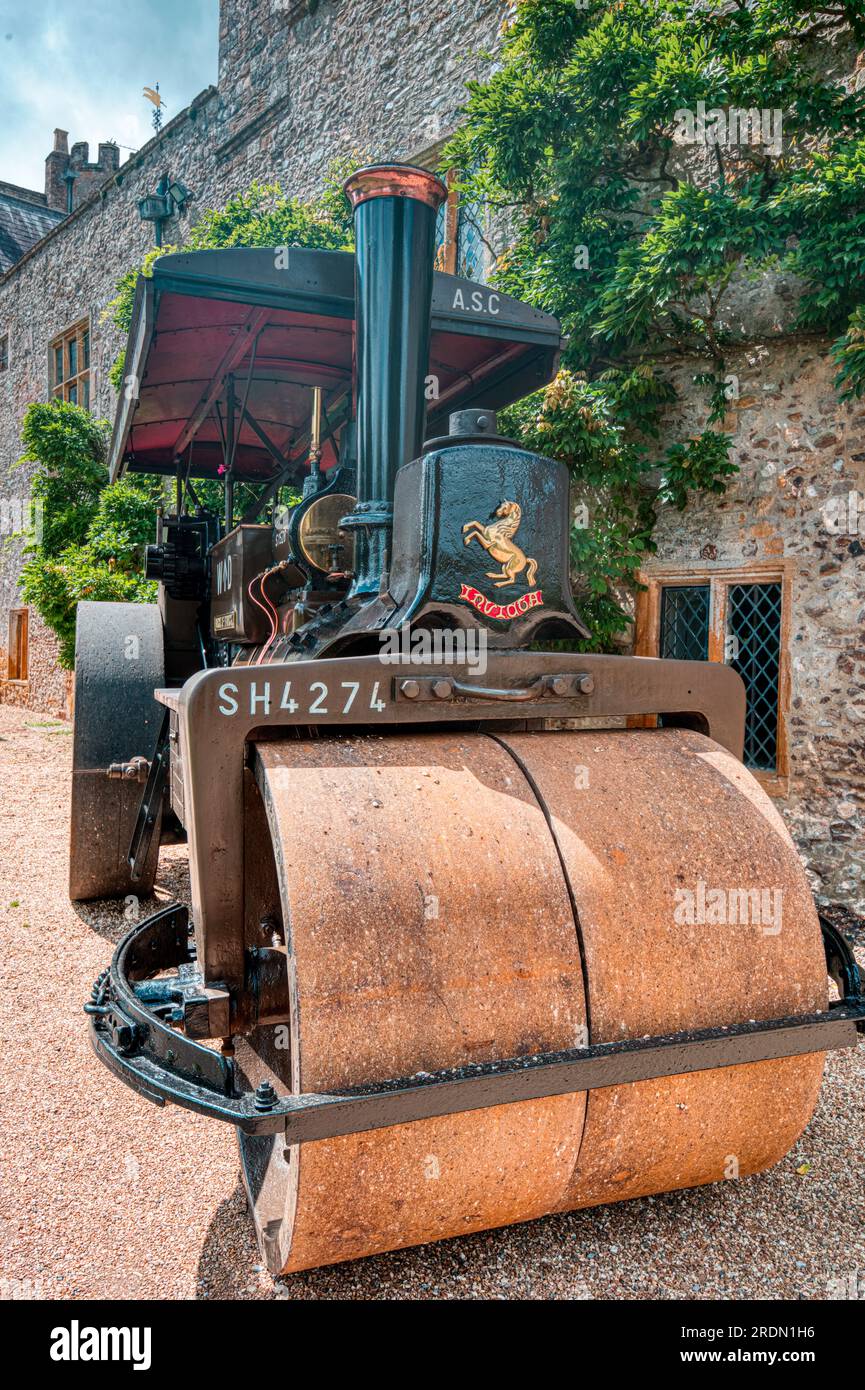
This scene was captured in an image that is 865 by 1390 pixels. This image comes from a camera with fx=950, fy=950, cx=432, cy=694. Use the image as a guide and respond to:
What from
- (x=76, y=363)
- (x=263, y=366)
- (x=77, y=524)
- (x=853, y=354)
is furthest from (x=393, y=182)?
(x=76, y=363)

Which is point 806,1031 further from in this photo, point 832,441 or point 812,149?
point 812,149

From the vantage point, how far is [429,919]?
169 centimetres

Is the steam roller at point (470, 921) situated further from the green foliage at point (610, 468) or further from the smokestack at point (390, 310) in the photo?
the green foliage at point (610, 468)

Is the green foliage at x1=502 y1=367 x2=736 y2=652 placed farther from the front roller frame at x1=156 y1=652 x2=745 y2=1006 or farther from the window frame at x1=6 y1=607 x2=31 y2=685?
the window frame at x1=6 y1=607 x2=31 y2=685

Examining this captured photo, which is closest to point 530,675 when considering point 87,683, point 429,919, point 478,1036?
point 429,919

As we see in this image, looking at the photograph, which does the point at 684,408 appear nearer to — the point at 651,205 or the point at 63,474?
the point at 651,205

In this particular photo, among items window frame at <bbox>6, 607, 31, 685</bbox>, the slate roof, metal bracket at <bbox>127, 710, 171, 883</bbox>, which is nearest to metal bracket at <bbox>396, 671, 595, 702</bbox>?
metal bracket at <bbox>127, 710, 171, 883</bbox>

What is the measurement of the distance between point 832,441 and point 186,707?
4.73 meters

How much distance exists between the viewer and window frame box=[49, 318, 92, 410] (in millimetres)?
16281

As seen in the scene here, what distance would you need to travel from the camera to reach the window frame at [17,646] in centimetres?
1769

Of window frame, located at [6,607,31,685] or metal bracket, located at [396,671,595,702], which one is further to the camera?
window frame, located at [6,607,31,685]

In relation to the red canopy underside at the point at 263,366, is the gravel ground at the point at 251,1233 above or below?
below

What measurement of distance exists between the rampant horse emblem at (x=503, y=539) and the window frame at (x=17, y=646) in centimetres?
1710

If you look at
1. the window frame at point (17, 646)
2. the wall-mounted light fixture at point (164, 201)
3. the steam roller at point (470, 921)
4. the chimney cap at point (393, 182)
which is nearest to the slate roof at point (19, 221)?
the window frame at point (17, 646)
